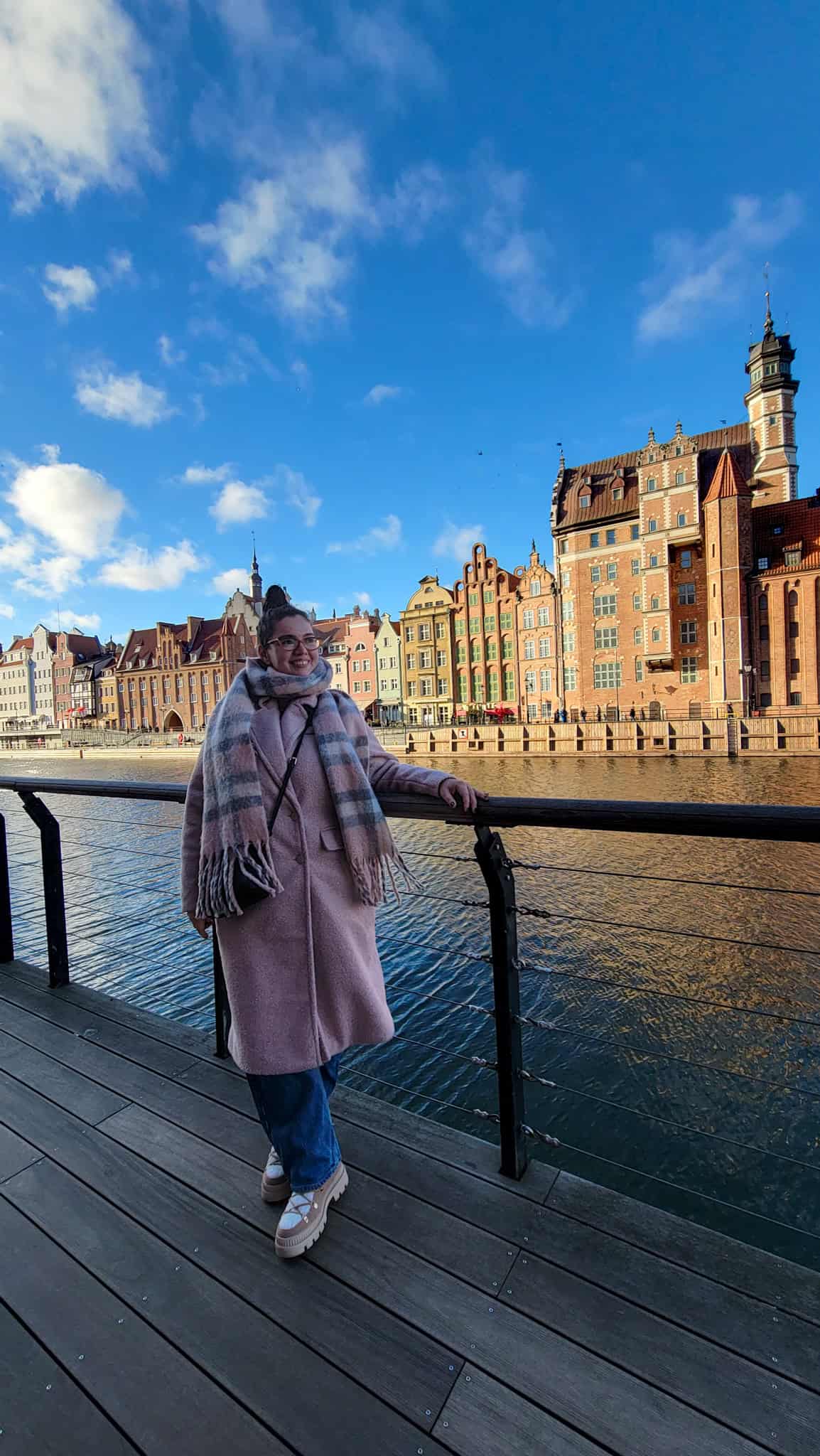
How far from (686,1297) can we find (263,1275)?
934 millimetres

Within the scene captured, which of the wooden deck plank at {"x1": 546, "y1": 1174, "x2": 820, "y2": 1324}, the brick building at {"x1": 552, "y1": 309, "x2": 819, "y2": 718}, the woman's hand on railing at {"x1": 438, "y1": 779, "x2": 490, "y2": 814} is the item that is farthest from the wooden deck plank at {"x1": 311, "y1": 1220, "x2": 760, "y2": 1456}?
the brick building at {"x1": 552, "y1": 309, "x2": 819, "y2": 718}

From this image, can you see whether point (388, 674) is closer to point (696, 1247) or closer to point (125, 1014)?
point (125, 1014)

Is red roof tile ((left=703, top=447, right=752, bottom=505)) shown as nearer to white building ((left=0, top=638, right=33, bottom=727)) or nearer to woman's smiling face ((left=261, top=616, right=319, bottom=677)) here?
woman's smiling face ((left=261, top=616, right=319, bottom=677))

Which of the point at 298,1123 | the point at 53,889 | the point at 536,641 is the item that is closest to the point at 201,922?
the point at 298,1123

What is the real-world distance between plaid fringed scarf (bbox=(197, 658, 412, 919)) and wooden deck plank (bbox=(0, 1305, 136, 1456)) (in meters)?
0.91

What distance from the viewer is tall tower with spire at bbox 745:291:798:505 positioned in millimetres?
37844

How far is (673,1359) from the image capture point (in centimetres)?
132

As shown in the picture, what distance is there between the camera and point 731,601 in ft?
110

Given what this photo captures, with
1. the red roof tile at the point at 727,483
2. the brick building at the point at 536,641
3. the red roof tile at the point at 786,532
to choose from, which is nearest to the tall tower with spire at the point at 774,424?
the red roof tile at the point at 786,532

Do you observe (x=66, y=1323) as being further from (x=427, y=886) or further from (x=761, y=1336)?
(x=427, y=886)

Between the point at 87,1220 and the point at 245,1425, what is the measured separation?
738 millimetres

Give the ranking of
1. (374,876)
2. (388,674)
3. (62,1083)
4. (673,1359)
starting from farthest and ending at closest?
1. (388,674)
2. (62,1083)
3. (374,876)
4. (673,1359)

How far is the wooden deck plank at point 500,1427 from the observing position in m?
1.17

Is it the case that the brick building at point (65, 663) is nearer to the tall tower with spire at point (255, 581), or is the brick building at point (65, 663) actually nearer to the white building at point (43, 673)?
the white building at point (43, 673)
